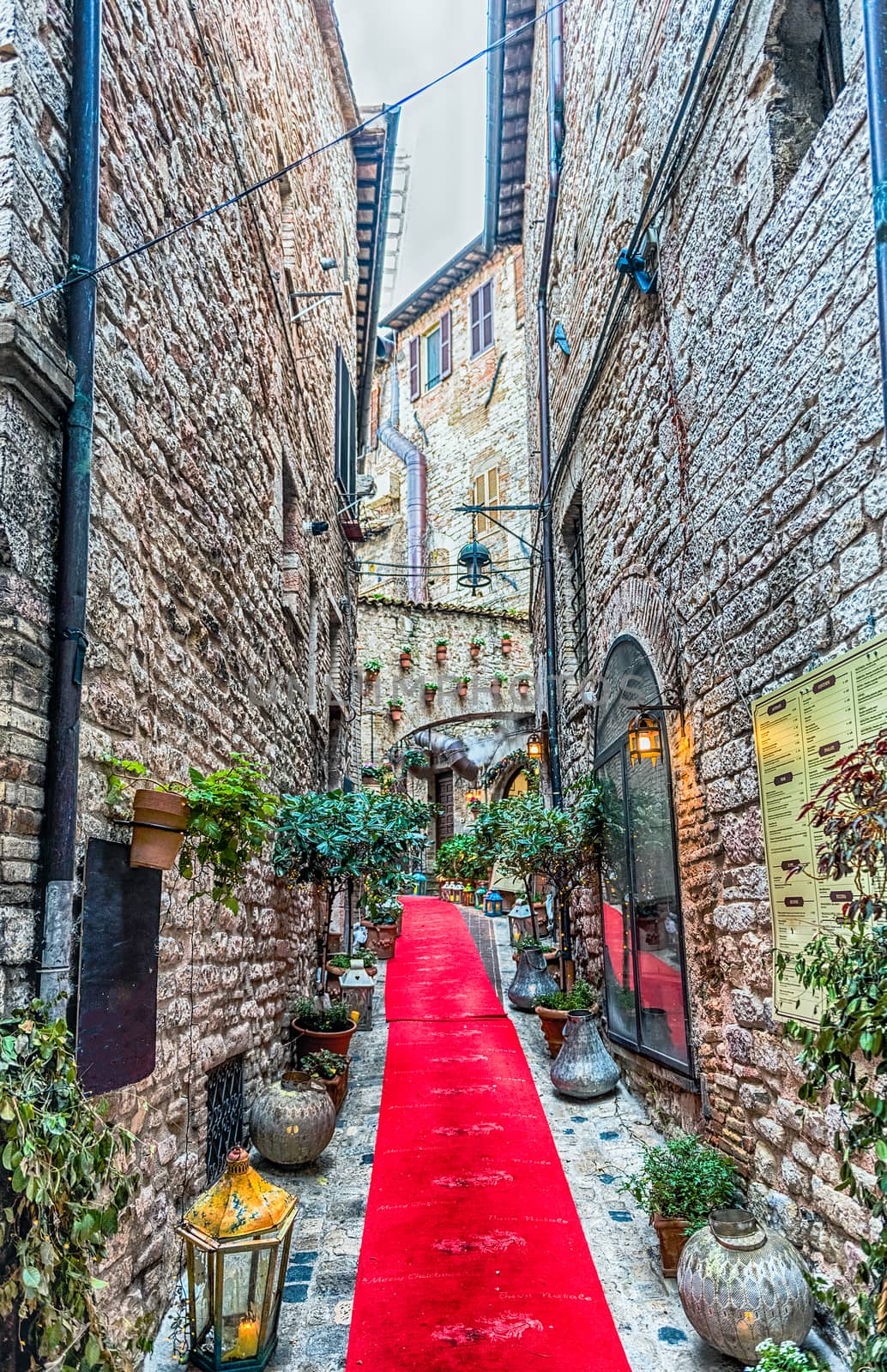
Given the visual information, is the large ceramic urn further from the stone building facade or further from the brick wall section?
the brick wall section

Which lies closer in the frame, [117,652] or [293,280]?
[117,652]

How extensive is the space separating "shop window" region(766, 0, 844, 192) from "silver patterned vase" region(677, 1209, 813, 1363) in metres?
3.76

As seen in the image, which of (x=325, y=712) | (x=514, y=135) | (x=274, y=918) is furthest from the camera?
(x=514, y=135)

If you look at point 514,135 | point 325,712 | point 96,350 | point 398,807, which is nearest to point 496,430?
point 514,135

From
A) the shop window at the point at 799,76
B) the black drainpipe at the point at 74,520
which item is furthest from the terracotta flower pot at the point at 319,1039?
the shop window at the point at 799,76

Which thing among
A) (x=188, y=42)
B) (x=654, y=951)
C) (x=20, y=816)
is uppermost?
(x=188, y=42)

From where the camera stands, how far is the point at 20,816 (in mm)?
2348

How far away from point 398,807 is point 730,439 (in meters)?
3.58

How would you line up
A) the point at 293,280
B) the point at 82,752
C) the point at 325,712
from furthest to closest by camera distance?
Answer: the point at 325,712 < the point at 293,280 < the point at 82,752

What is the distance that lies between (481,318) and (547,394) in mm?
12944

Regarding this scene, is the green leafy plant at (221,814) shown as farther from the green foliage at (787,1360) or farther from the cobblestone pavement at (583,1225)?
the green foliage at (787,1360)

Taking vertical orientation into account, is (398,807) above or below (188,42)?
below

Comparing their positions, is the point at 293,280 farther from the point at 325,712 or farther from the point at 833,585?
the point at 833,585

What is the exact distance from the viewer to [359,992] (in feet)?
24.7
